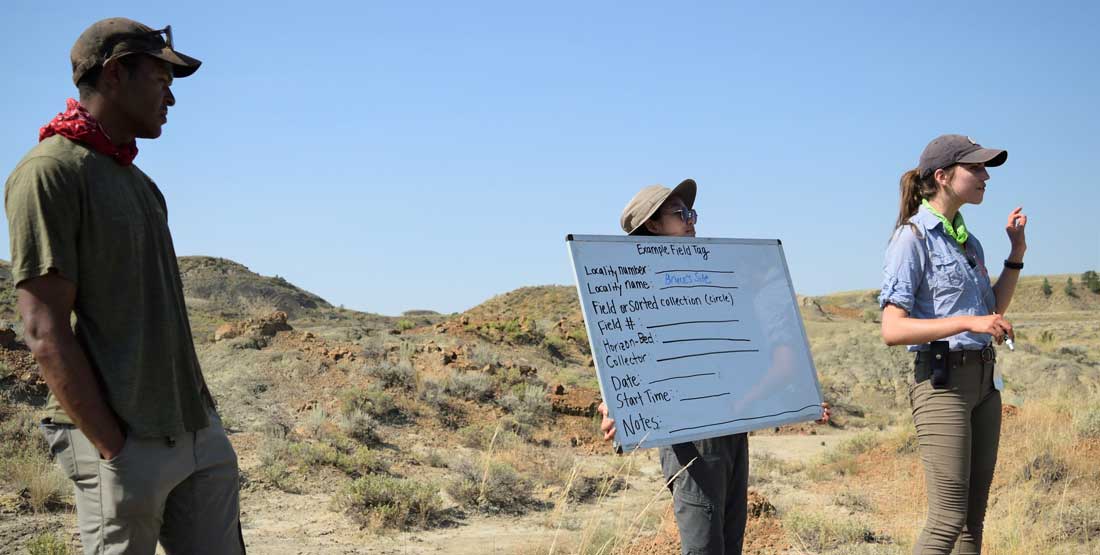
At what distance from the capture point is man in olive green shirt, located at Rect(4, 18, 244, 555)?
2.04 m

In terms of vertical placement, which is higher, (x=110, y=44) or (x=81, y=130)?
(x=110, y=44)

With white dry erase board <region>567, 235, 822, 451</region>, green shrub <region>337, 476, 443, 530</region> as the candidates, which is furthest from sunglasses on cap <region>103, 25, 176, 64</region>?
green shrub <region>337, 476, 443, 530</region>

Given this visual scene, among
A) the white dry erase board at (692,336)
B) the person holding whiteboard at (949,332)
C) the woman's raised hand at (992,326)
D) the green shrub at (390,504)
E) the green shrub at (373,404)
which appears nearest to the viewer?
the white dry erase board at (692,336)

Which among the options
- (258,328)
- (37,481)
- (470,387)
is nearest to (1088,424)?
(470,387)

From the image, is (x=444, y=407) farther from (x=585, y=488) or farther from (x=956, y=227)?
(x=956, y=227)

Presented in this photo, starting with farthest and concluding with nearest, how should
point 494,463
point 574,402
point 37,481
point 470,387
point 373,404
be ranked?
point 574,402, point 470,387, point 373,404, point 494,463, point 37,481

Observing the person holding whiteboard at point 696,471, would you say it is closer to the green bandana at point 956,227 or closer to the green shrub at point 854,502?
the green bandana at point 956,227

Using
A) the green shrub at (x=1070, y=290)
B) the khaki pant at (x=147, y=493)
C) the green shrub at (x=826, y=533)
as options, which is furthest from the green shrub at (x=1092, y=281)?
the khaki pant at (x=147, y=493)

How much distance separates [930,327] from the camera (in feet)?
10.4

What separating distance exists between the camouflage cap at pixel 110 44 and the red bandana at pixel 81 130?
0.12 meters

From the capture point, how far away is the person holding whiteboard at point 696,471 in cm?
289

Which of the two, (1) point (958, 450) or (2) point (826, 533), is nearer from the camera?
(1) point (958, 450)

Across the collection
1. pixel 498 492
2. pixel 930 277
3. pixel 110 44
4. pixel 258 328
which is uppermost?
pixel 258 328

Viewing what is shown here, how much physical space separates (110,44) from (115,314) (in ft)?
2.60
